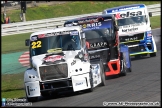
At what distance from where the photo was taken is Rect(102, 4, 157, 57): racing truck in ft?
72.7

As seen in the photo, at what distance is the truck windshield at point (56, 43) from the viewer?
1484cm

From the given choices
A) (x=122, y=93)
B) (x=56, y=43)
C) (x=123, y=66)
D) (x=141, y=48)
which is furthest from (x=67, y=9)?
(x=122, y=93)

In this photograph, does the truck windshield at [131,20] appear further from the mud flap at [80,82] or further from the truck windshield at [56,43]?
the mud flap at [80,82]

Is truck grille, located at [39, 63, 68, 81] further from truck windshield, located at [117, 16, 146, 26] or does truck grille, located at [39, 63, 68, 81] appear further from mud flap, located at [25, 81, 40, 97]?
truck windshield, located at [117, 16, 146, 26]

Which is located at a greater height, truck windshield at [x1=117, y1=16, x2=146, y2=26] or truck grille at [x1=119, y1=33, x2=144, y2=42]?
truck windshield at [x1=117, y1=16, x2=146, y2=26]

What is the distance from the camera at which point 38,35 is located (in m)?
15.3

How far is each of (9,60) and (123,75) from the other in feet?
30.5

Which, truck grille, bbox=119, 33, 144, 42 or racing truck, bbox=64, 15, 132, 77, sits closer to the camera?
racing truck, bbox=64, 15, 132, 77

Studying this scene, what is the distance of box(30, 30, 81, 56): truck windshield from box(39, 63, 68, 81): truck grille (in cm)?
98

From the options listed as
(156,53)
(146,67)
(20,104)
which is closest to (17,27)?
(156,53)

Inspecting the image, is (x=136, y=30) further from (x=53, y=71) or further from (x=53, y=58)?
(x=53, y=71)

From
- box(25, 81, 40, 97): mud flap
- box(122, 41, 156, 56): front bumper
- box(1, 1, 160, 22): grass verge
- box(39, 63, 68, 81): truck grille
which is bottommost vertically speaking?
box(1, 1, 160, 22): grass verge

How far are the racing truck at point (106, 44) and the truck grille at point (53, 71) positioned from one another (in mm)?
3581

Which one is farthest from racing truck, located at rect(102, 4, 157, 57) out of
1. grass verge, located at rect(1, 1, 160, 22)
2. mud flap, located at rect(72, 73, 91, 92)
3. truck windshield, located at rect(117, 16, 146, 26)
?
grass verge, located at rect(1, 1, 160, 22)
